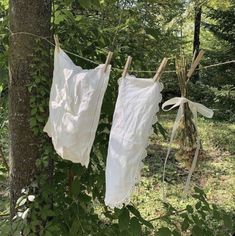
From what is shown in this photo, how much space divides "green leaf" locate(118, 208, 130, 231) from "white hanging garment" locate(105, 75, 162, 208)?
323 millimetres

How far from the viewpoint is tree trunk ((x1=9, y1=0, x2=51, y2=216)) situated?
71.9 inches

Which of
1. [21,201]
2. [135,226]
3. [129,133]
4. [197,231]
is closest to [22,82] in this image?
[21,201]

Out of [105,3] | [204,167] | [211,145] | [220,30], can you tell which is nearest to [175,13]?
[220,30]

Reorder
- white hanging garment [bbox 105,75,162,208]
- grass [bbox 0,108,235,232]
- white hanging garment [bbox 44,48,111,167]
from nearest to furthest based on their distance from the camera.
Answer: white hanging garment [bbox 105,75,162,208]
white hanging garment [bbox 44,48,111,167]
grass [bbox 0,108,235,232]

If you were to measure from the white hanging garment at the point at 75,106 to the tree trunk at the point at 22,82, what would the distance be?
0.67 ft

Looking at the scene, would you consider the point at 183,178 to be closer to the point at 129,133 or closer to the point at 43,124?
the point at 43,124

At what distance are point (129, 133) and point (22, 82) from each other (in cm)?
68

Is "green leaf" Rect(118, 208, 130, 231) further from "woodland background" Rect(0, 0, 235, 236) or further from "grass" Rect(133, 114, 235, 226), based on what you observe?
"grass" Rect(133, 114, 235, 226)

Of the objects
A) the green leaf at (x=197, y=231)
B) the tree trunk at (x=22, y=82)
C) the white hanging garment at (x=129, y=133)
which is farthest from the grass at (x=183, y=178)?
the white hanging garment at (x=129, y=133)

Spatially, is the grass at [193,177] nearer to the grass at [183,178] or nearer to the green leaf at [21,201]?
the grass at [183,178]

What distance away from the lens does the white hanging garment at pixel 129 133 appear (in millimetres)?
1401

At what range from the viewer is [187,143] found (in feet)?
4.97

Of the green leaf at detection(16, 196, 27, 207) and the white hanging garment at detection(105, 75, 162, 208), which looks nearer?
the white hanging garment at detection(105, 75, 162, 208)

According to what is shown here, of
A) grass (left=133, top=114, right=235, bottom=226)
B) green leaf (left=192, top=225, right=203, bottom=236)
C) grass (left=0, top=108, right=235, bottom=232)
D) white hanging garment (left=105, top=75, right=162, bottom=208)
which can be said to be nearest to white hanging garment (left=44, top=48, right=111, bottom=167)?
white hanging garment (left=105, top=75, right=162, bottom=208)
